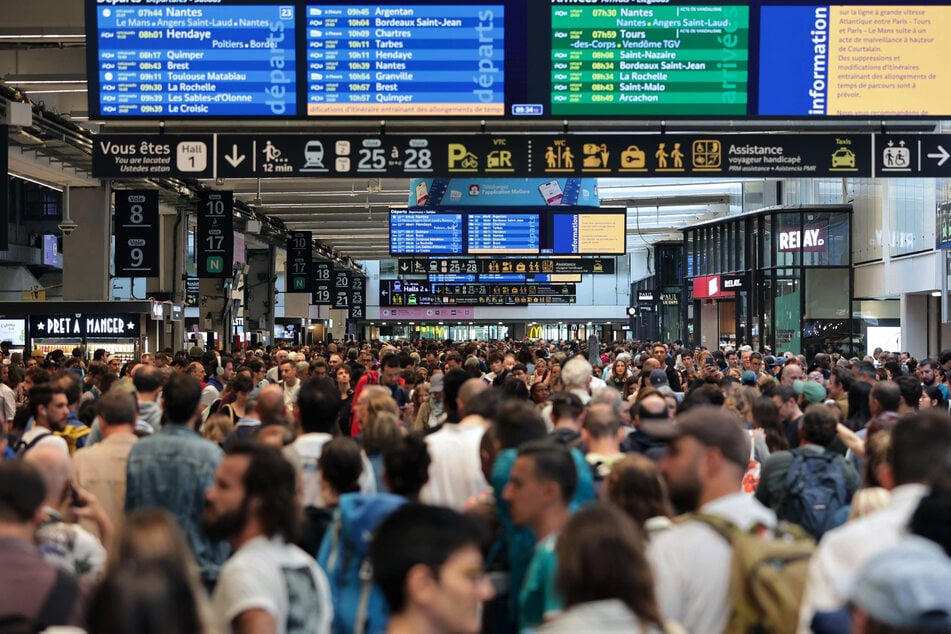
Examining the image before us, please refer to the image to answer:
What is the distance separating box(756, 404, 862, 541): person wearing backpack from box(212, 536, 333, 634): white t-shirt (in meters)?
3.29

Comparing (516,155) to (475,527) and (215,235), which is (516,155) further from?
(215,235)

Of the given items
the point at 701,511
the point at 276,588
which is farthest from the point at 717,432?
the point at 276,588

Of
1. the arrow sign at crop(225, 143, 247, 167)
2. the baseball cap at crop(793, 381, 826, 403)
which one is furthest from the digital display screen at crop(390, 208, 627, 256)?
the baseball cap at crop(793, 381, 826, 403)

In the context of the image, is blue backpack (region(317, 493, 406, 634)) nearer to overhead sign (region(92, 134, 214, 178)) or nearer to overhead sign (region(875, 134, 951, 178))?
overhead sign (region(92, 134, 214, 178))

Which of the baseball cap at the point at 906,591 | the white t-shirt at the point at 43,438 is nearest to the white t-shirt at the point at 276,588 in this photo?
the baseball cap at the point at 906,591

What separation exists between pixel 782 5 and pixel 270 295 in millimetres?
31820

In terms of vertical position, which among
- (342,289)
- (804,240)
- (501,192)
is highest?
(501,192)

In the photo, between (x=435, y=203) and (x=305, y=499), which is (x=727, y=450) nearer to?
(x=305, y=499)

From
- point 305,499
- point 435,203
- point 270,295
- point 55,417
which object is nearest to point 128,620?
point 305,499

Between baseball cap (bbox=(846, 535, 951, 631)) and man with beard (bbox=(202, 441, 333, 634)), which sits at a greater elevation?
baseball cap (bbox=(846, 535, 951, 631))

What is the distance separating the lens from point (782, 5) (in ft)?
38.4

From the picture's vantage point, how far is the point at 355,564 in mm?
4512

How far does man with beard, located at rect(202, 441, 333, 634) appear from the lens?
3697mm

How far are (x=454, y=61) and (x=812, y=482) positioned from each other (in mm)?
6035
